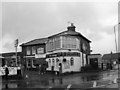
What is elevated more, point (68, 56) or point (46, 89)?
point (68, 56)

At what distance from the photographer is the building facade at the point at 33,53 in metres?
39.7

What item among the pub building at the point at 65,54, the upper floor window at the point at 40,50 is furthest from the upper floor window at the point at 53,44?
the upper floor window at the point at 40,50

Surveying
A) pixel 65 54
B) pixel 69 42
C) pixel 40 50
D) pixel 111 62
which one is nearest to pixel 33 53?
pixel 40 50

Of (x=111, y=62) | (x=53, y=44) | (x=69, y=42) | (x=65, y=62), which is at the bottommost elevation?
(x=111, y=62)

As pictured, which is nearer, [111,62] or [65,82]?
[65,82]

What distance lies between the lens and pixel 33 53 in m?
42.1

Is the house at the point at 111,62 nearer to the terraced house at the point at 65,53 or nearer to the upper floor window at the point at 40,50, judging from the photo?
the terraced house at the point at 65,53

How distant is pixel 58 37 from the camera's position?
104 feet

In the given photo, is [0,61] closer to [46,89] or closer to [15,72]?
[15,72]

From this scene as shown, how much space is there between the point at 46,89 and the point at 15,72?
10.0 m

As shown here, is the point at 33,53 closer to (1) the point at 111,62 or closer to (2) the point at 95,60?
(2) the point at 95,60

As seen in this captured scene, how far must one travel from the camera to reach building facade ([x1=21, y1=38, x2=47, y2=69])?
39713 millimetres

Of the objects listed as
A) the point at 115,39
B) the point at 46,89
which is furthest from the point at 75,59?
the point at 46,89

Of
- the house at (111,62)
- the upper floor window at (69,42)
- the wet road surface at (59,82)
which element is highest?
the upper floor window at (69,42)
